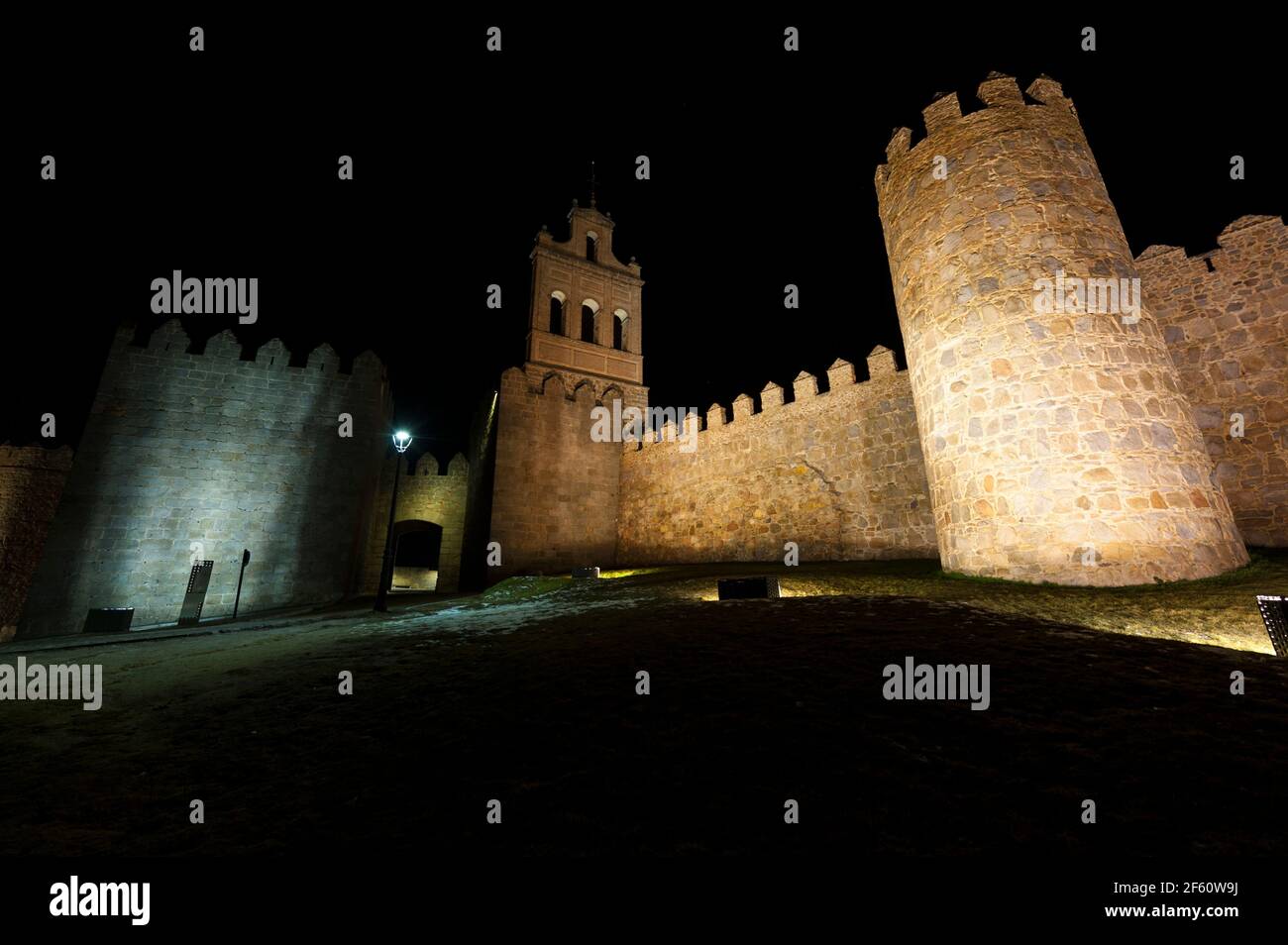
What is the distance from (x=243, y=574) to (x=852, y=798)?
55.3ft

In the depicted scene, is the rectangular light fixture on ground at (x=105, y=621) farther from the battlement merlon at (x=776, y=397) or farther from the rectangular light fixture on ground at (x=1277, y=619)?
the rectangular light fixture on ground at (x=1277, y=619)

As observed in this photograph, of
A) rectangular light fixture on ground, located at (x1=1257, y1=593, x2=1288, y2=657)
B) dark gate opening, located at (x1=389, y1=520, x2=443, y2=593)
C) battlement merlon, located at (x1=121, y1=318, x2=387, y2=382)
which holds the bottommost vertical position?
dark gate opening, located at (x1=389, y1=520, x2=443, y2=593)

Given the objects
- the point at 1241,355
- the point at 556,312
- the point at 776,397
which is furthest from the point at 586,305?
the point at 1241,355

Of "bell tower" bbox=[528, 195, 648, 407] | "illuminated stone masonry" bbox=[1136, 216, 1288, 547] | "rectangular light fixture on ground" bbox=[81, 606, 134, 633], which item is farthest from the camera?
"bell tower" bbox=[528, 195, 648, 407]

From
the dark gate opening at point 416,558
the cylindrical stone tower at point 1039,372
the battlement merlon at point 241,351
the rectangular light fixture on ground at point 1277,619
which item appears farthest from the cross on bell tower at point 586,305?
the rectangular light fixture on ground at point 1277,619

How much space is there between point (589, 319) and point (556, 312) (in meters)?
1.42

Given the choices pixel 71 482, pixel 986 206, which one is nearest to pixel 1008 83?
pixel 986 206

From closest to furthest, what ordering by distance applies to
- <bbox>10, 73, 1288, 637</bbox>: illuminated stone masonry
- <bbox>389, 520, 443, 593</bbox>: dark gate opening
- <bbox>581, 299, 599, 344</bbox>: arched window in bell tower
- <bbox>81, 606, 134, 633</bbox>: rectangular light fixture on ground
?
<bbox>10, 73, 1288, 637</bbox>: illuminated stone masonry, <bbox>81, 606, 134, 633</bbox>: rectangular light fixture on ground, <bbox>581, 299, 599, 344</bbox>: arched window in bell tower, <bbox>389, 520, 443, 593</bbox>: dark gate opening

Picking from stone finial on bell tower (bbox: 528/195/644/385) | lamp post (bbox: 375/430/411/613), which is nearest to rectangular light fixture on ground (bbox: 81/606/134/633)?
lamp post (bbox: 375/430/411/613)

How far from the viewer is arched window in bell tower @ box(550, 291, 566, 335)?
66.4 ft

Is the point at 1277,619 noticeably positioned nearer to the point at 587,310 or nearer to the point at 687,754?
the point at 687,754

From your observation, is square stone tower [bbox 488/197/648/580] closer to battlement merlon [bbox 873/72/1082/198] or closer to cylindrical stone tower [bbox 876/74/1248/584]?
Result: cylindrical stone tower [bbox 876/74/1248/584]

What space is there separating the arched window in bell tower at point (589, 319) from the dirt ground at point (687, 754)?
18.4 meters
